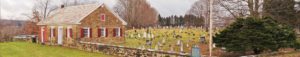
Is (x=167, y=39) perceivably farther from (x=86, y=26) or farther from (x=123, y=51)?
(x=123, y=51)

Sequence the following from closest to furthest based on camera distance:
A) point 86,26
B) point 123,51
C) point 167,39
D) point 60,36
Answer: point 123,51 → point 86,26 → point 60,36 → point 167,39

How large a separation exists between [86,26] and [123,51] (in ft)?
31.4

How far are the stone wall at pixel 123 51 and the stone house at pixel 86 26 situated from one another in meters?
2.71

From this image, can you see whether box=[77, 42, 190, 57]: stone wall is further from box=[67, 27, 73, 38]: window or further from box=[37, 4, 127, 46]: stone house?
box=[67, 27, 73, 38]: window

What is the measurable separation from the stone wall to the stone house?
2706 millimetres

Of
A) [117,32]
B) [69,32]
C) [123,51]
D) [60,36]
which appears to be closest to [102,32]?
[117,32]

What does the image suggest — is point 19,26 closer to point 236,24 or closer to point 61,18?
point 61,18

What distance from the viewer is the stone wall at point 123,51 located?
17303 mm

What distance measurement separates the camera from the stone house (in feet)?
95.6

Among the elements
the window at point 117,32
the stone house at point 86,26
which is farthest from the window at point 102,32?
the window at point 117,32

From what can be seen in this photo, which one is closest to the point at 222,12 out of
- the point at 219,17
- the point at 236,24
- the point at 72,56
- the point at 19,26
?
the point at 219,17

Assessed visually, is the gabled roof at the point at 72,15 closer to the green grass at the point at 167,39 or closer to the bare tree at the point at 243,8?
the green grass at the point at 167,39

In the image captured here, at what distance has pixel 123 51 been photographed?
20797 millimetres

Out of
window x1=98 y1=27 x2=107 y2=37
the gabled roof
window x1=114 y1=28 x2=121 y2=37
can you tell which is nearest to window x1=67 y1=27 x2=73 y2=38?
the gabled roof
